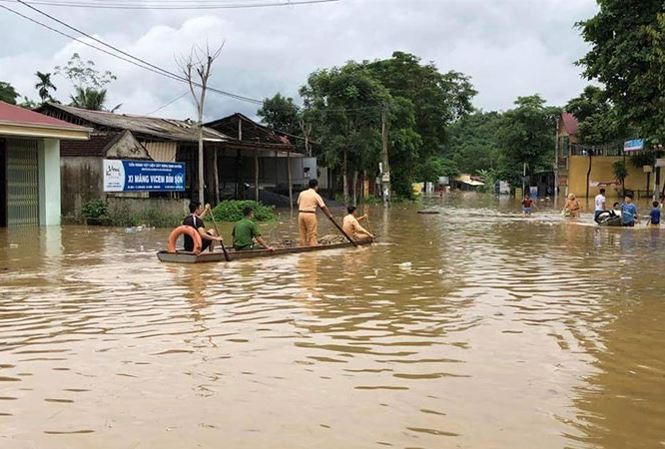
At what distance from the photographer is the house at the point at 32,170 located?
21.7 metres

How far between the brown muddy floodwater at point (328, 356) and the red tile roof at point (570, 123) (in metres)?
49.5

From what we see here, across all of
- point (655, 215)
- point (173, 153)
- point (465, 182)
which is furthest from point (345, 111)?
point (465, 182)

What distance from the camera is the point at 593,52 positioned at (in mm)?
18688

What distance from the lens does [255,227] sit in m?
14.2

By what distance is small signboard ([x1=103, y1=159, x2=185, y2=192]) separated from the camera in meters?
23.7

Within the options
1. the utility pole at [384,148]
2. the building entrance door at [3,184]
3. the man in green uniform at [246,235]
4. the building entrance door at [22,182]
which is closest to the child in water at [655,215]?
the man in green uniform at [246,235]

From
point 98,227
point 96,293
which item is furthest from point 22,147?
point 96,293

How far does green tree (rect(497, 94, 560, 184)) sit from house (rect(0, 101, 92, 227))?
4925 cm

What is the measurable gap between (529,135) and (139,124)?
1790 inches

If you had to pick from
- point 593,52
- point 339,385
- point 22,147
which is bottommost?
point 339,385

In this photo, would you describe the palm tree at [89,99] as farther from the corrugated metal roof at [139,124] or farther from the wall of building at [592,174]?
the wall of building at [592,174]

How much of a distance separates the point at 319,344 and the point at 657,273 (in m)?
8.14

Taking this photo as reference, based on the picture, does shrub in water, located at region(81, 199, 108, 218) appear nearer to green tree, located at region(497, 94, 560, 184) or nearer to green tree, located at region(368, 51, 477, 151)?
green tree, located at region(368, 51, 477, 151)

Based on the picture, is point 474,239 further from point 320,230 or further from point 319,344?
point 319,344
